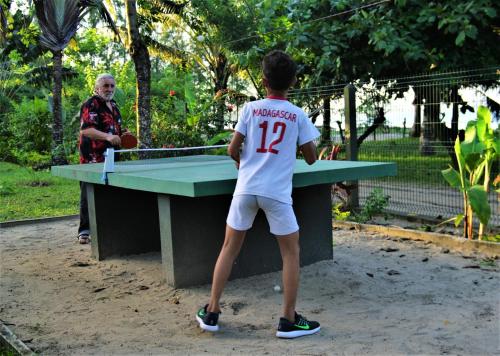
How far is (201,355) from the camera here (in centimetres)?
343

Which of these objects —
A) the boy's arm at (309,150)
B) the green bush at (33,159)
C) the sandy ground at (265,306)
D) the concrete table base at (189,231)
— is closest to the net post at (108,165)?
the concrete table base at (189,231)

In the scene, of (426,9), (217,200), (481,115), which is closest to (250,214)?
(217,200)

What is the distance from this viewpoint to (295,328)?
366 cm

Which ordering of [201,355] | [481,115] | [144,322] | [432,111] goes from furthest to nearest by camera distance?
[432,111], [481,115], [144,322], [201,355]

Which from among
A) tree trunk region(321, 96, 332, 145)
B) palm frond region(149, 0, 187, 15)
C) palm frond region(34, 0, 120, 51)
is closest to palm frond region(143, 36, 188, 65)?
palm frond region(149, 0, 187, 15)

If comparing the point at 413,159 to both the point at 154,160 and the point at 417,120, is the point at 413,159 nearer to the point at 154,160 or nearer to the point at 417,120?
the point at 417,120

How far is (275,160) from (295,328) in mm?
1050

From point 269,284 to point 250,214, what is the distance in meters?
1.36

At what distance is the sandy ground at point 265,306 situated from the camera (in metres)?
3.58

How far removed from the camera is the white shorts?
358cm

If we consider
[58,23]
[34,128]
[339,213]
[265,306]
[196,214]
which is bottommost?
[265,306]

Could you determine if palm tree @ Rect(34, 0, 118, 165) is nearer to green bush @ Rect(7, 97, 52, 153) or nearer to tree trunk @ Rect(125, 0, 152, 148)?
tree trunk @ Rect(125, 0, 152, 148)

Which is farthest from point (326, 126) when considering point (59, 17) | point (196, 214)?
point (59, 17)

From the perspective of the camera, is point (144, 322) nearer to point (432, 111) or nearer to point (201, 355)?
point (201, 355)
